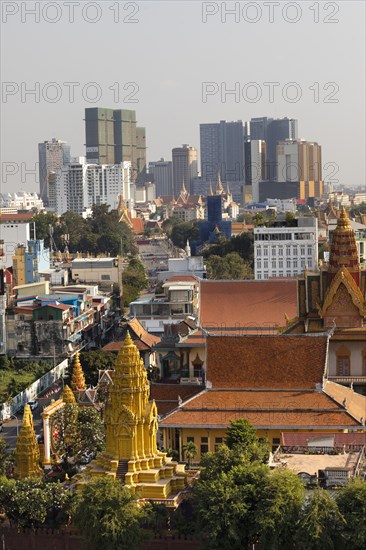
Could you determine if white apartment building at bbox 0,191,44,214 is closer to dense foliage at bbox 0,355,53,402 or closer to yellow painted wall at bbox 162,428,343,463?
dense foliage at bbox 0,355,53,402

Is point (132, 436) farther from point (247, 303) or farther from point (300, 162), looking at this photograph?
point (300, 162)

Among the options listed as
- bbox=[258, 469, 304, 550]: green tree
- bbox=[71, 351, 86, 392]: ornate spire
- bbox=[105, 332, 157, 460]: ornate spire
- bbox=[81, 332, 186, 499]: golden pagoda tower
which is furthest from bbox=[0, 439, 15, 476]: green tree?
bbox=[258, 469, 304, 550]: green tree

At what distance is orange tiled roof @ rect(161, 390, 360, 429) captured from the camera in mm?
33312

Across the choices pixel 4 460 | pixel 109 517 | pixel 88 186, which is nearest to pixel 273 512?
pixel 109 517

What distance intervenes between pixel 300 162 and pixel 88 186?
33741mm

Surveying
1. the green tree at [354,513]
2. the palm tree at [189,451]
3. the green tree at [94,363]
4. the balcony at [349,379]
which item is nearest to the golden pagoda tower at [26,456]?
the palm tree at [189,451]

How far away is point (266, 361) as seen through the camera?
114ft

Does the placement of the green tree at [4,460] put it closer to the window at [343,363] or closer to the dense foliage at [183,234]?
the window at [343,363]

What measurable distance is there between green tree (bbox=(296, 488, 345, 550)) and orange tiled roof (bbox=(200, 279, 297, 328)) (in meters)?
17.3

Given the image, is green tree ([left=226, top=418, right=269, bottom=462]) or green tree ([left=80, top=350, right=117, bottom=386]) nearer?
green tree ([left=226, top=418, right=269, bottom=462])

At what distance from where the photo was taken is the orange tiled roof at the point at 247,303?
42.2 m

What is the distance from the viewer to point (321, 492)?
2506 centimetres

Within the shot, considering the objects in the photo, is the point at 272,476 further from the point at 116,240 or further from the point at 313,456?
the point at 116,240

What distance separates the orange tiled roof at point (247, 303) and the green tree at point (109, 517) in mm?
15716
